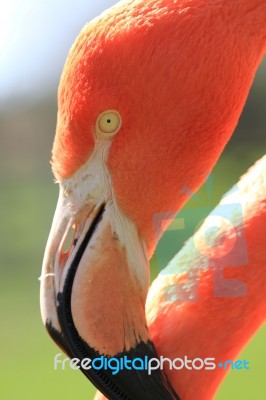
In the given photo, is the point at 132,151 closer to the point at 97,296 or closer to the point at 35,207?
the point at 97,296

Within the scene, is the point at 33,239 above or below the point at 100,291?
above

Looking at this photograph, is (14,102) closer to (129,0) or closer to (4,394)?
(4,394)

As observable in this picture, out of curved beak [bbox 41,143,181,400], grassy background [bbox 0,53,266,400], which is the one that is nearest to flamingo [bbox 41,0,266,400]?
curved beak [bbox 41,143,181,400]

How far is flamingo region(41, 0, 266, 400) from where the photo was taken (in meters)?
1.03

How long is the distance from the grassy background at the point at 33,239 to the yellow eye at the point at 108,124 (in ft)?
7.34

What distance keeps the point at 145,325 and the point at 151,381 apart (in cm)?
9

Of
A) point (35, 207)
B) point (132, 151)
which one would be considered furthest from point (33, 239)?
point (132, 151)

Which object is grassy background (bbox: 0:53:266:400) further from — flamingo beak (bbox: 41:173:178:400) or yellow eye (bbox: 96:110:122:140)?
yellow eye (bbox: 96:110:122:140)

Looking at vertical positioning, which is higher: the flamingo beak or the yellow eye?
the yellow eye

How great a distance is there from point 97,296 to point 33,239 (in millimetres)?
3906

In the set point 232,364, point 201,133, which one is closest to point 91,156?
point 201,133

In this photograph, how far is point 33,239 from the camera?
16.1 ft

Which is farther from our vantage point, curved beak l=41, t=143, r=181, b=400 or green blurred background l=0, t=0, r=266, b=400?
green blurred background l=0, t=0, r=266, b=400

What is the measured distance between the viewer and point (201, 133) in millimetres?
1091
